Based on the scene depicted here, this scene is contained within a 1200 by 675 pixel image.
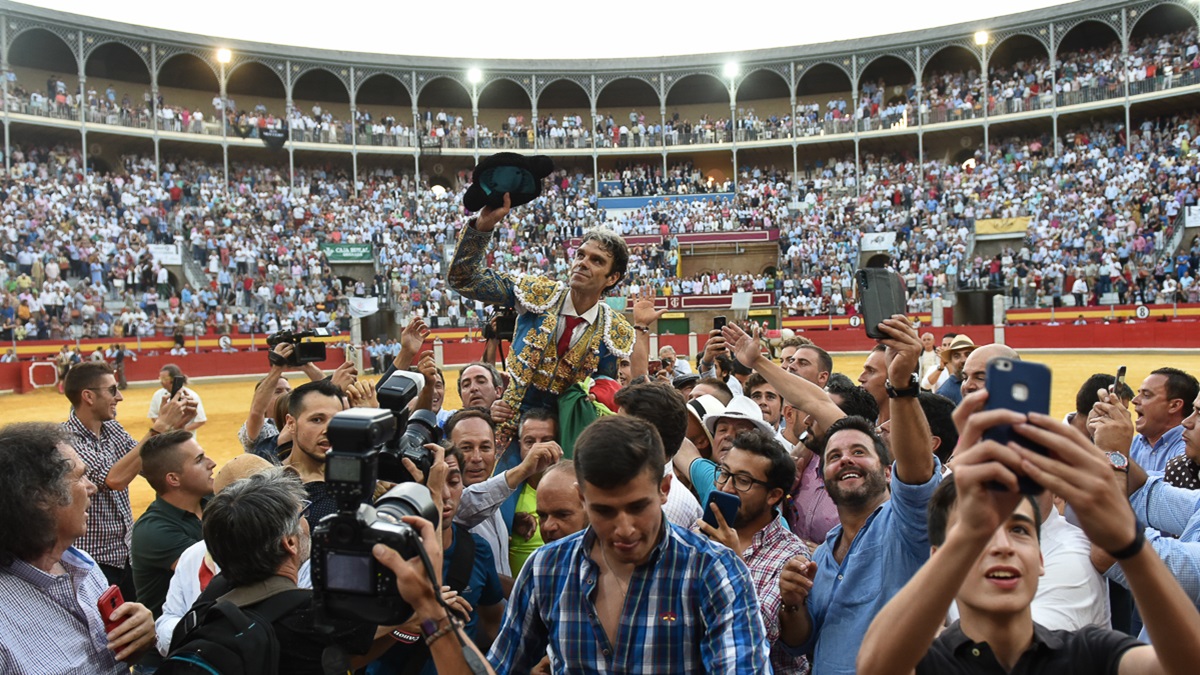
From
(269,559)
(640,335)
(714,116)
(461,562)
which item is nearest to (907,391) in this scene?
(461,562)

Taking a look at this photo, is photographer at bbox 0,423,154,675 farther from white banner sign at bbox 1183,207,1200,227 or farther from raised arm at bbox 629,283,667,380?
white banner sign at bbox 1183,207,1200,227

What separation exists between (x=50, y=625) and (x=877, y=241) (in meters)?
30.7

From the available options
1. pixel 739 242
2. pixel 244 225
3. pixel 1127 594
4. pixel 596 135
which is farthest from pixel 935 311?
pixel 1127 594

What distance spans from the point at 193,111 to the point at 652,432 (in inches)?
1461

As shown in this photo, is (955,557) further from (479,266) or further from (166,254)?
(166,254)

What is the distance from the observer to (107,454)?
15.9ft

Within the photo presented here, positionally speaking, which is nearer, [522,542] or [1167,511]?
[1167,511]

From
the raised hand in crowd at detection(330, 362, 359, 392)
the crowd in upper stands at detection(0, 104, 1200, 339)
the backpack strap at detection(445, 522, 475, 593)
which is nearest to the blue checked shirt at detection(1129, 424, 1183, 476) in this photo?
the backpack strap at detection(445, 522, 475, 593)

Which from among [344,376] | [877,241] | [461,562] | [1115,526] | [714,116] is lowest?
[461,562]

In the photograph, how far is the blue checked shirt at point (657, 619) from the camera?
1.90 m

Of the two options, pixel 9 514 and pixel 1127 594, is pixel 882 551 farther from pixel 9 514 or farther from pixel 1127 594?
pixel 9 514

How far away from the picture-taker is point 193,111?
1353 inches

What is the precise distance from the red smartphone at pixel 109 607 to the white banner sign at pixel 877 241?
30.3 metres

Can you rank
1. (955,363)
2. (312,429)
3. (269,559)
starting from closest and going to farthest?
(269,559), (312,429), (955,363)
